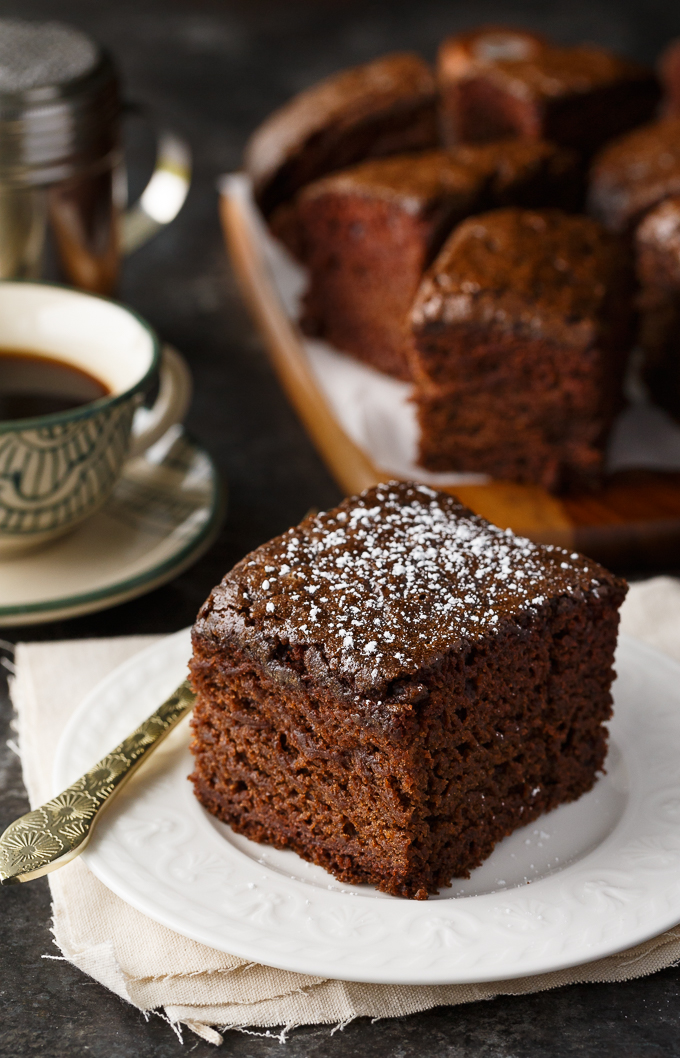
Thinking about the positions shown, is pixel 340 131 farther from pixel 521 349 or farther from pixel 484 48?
pixel 521 349

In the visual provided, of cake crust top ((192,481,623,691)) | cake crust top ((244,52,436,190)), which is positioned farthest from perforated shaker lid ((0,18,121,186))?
cake crust top ((192,481,623,691))

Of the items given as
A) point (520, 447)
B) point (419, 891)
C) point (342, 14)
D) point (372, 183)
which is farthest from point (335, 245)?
point (342, 14)

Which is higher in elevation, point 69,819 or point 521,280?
point 521,280

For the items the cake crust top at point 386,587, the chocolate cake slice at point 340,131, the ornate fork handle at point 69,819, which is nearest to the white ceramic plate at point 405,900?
the ornate fork handle at point 69,819

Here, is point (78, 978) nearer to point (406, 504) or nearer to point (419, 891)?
point (419, 891)

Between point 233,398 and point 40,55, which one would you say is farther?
point 233,398

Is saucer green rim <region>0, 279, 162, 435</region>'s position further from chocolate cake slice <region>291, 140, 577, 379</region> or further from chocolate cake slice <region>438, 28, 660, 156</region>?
chocolate cake slice <region>438, 28, 660, 156</region>

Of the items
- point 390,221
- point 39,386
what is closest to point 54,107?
point 39,386
